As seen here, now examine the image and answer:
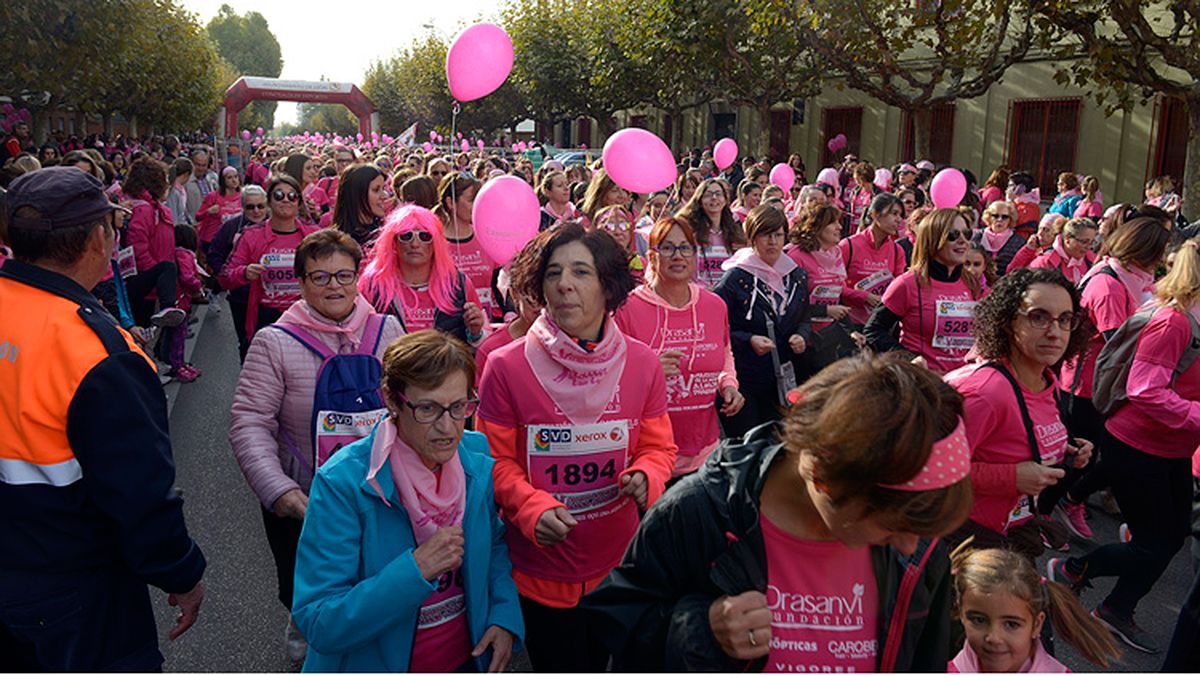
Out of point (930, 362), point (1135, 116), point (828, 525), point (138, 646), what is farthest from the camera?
point (1135, 116)

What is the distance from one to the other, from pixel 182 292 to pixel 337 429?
667 cm

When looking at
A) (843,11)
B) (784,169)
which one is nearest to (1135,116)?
(843,11)

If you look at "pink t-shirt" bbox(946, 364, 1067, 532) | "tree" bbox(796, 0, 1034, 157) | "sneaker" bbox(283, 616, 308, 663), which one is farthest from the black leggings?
"tree" bbox(796, 0, 1034, 157)

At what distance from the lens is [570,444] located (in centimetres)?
322

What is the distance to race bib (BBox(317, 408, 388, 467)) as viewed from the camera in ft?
11.3

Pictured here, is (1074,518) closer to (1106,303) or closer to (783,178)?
(1106,303)

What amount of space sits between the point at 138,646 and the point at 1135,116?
2292cm

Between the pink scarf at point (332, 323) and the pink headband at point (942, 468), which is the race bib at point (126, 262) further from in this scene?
the pink headband at point (942, 468)

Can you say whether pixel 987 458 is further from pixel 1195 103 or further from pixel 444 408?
pixel 1195 103

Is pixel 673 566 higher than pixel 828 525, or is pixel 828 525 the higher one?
pixel 828 525

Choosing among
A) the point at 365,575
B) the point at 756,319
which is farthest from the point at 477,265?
the point at 365,575

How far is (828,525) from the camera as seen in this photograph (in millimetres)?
→ 1896

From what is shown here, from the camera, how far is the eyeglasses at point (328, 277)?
363 cm

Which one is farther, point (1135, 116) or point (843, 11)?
point (1135, 116)
